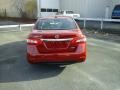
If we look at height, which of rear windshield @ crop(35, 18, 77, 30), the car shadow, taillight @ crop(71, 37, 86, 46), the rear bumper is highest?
rear windshield @ crop(35, 18, 77, 30)

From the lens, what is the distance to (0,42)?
44.3 feet

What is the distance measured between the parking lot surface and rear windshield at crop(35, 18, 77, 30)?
123cm

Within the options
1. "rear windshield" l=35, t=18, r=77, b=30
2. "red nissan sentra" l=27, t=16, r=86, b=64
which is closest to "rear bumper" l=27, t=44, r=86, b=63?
"red nissan sentra" l=27, t=16, r=86, b=64

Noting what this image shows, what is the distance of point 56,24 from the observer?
340 inches

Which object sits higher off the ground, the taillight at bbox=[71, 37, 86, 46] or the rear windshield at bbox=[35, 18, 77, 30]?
the rear windshield at bbox=[35, 18, 77, 30]

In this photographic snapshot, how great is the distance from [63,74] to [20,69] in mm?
1501

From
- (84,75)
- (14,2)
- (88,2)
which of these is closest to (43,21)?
(84,75)

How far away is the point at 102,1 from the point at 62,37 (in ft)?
90.0

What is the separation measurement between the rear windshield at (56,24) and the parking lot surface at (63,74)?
123cm

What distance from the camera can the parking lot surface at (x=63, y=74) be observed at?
6.64 m

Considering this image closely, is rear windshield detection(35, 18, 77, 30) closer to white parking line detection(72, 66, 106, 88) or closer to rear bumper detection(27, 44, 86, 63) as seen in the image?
rear bumper detection(27, 44, 86, 63)

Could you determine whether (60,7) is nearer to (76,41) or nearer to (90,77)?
(76,41)

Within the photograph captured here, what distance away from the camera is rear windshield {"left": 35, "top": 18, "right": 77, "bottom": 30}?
8430 mm

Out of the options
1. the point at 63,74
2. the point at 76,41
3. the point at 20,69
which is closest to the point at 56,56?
the point at 63,74
